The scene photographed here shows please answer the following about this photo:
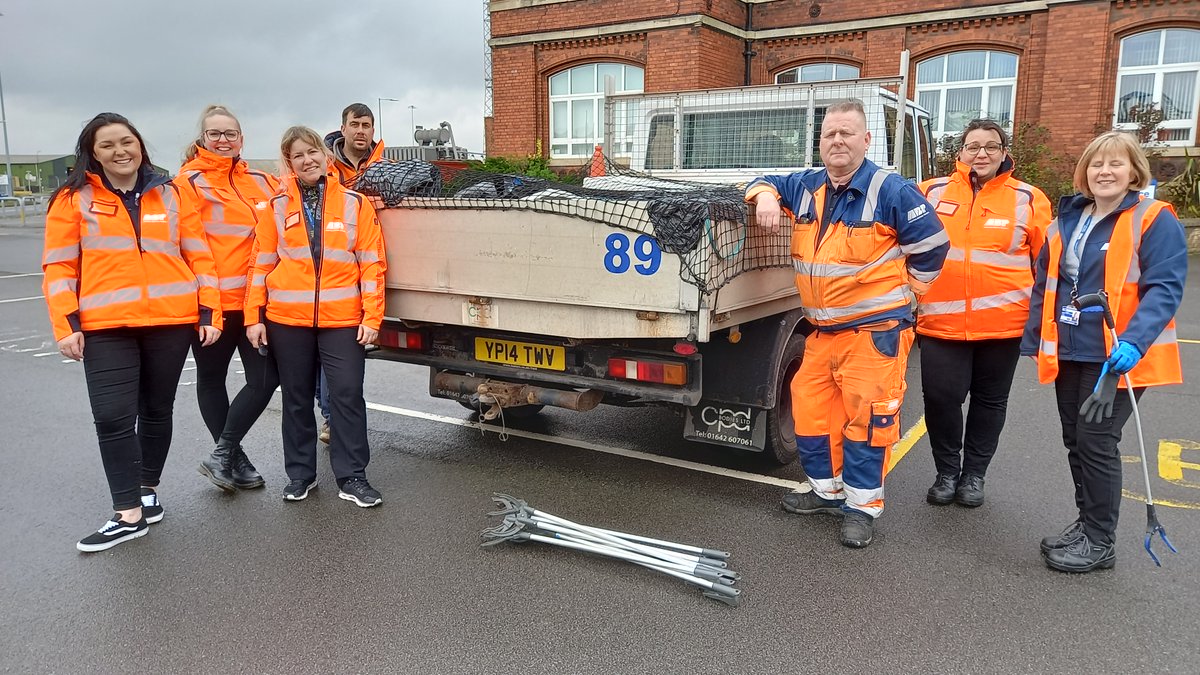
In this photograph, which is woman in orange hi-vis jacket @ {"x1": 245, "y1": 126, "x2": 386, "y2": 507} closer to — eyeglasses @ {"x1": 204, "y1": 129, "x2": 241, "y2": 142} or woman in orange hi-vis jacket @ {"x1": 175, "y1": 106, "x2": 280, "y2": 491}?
woman in orange hi-vis jacket @ {"x1": 175, "y1": 106, "x2": 280, "y2": 491}

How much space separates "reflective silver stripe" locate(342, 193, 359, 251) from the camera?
4.22 m

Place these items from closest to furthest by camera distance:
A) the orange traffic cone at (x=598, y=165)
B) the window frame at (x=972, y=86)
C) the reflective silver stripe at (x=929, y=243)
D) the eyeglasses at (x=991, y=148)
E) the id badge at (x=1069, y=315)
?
the id badge at (x=1069, y=315) < the reflective silver stripe at (x=929, y=243) < the eyeglasses at (x=991, y=148) < the orange traffic cone at (x=598, y=165) < the window frame at (x=972, y=86)

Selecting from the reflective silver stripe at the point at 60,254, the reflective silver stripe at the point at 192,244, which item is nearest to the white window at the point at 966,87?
the reflective silver stripe at the point at 192,244

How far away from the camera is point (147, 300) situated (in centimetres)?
380

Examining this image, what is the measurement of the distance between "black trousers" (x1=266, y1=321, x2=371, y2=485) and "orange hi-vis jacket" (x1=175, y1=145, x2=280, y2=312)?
0.30m

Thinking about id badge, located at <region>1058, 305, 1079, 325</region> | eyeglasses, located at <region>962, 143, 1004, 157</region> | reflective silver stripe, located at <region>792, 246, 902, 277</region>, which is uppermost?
eyeglasses, located at <region>962, 143, 1004, 157</region>

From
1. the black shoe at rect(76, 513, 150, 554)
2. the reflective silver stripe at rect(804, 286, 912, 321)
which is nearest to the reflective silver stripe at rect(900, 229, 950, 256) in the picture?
the reflective silver stripe at rect(804, 286, 912, 321)

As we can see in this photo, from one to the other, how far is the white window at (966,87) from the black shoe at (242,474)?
53.5 ft

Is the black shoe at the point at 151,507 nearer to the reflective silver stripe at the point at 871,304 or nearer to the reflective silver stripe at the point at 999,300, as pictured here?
the reflective silver stripe at the point at 871,304

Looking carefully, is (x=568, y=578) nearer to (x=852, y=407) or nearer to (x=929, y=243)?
Result: (x=852, y=407)

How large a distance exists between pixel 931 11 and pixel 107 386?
17.4m

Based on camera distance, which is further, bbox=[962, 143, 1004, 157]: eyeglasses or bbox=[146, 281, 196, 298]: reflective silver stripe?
bbox=[962, 143, 1004, 157]: eyeglasses

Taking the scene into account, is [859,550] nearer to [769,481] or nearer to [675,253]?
[769,481]

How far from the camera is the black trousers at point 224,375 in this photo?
4414 mm
